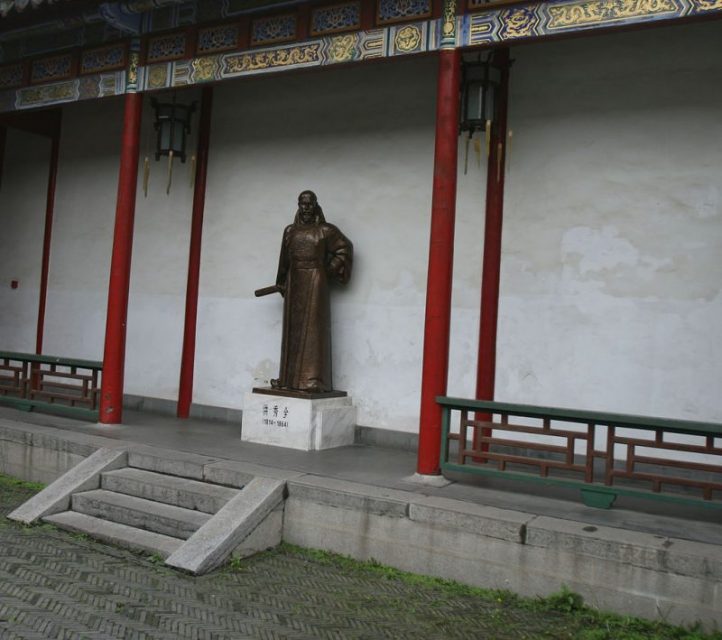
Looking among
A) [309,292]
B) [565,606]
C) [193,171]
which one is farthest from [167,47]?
[565,606]

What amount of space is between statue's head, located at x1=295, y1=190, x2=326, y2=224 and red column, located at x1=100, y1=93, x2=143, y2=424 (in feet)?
5.67

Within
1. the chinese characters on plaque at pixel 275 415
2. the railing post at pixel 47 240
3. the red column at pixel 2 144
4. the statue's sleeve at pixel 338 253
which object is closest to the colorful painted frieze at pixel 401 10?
the statue's sleeve at pixel 338 253

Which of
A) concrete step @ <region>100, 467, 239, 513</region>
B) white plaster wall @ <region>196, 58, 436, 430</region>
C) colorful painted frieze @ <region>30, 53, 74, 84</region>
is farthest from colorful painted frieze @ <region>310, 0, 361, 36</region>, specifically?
concrete step @ <region>100, 467, 239, 513</region>

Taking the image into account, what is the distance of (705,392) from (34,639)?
16.2 feet

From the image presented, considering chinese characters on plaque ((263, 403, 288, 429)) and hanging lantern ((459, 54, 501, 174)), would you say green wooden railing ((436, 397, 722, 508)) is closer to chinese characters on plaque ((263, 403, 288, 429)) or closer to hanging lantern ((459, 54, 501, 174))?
chinese characters on plaque ((263, 403, 288, 429))

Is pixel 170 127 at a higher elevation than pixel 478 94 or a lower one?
higher

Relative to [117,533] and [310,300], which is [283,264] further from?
[117,533]

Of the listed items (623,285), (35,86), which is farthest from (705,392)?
(35,86)

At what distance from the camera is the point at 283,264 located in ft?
24.8

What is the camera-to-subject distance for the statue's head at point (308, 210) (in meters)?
7.30

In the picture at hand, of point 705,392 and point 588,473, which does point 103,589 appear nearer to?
point 588,473

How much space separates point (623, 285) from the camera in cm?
621

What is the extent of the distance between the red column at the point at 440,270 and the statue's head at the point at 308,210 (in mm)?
1918

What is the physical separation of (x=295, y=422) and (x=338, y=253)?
1724mm
